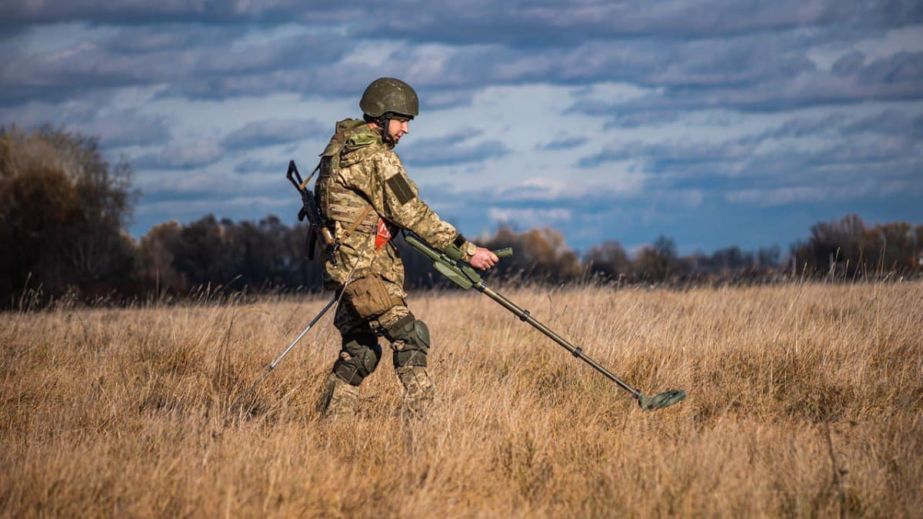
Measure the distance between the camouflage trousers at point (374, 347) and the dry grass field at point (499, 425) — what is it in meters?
0.20

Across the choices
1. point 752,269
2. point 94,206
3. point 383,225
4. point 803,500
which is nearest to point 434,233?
point 383,225

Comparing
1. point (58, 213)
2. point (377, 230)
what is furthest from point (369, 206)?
point (58, 213)

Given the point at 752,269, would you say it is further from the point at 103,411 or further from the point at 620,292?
the point at 103,411

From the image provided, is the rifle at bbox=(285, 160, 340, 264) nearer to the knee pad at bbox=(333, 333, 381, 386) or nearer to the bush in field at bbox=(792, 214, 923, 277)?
the knee pad at bbox=(333, 333, 381, 386)

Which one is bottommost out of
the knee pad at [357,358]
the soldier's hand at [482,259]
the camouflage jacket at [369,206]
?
the knee pad at [357,358]

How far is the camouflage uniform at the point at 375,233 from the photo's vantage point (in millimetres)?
6836

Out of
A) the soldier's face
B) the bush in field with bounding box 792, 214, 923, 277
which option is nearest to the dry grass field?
the soldier's face

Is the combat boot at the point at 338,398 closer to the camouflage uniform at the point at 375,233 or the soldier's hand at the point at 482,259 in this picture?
the camouflage uniform at the point at 375,233

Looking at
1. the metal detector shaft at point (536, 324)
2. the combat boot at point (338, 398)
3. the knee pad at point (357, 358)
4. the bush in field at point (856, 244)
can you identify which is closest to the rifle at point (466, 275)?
the metal detector shaft at point (536, 324)

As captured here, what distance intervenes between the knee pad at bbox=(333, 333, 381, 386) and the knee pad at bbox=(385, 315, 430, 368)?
0.31 meters

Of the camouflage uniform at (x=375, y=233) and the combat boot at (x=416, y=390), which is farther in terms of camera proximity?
the combat boot at (x=416, y=390)

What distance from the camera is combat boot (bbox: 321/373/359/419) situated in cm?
714

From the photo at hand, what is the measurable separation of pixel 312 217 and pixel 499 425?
1991 millimetres

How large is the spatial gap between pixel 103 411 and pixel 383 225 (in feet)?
7.96
